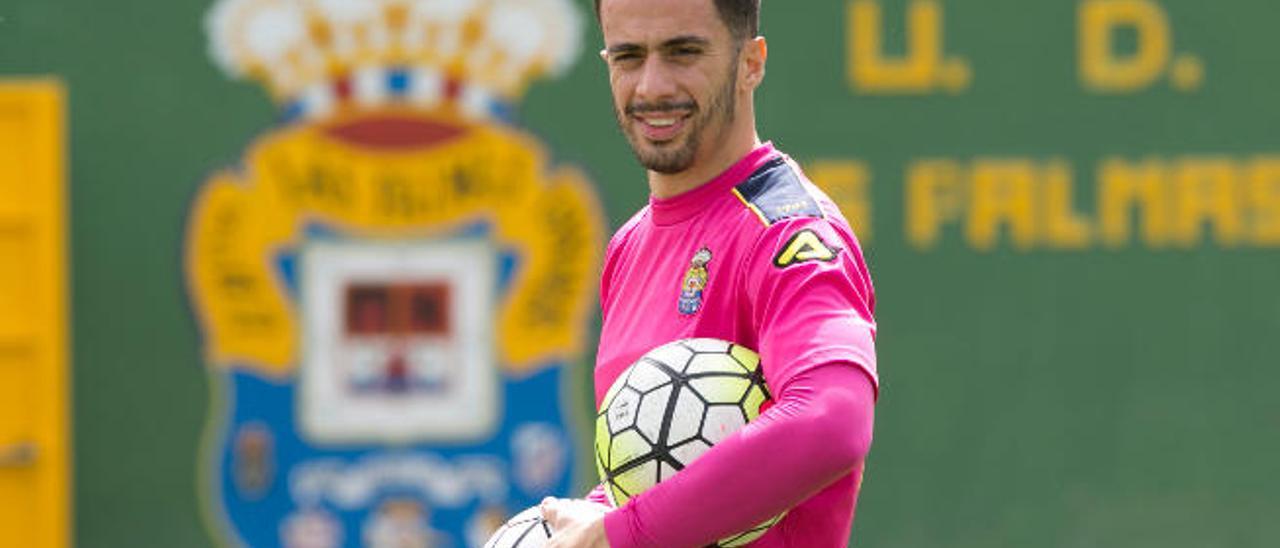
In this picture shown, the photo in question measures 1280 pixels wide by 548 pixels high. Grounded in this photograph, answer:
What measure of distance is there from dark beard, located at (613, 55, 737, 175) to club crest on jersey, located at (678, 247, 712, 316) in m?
0.13

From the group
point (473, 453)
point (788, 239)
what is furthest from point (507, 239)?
point (788, 239)

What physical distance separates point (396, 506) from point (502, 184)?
101 cm

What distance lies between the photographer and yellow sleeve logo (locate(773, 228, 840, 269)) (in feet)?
8.73

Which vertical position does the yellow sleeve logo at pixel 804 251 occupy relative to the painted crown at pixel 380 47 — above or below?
below

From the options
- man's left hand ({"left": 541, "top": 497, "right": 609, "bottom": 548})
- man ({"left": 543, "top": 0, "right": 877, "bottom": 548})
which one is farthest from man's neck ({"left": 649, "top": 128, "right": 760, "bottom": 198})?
man's left hand ({"left": 541, "top": 497, "right": 609, "bottom": 548})

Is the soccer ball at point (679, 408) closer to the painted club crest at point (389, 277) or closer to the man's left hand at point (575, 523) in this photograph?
the man's left hand at point (575, 523)

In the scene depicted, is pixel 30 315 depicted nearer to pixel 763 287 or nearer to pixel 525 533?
pixel 525 533

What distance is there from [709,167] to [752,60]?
0.50ft

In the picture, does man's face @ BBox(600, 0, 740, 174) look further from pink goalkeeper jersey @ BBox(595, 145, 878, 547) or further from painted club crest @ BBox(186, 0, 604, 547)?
painted club crest @ BBox(186, 0, 604, 547)

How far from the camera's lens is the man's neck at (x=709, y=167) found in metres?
2.89

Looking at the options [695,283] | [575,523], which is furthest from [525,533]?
[695,283]

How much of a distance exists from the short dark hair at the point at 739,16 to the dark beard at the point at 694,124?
0.04 metres

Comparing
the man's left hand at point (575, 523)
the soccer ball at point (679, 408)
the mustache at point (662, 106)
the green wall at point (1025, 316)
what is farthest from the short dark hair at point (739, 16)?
the green wall at point (1025, 316)

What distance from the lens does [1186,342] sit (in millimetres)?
6820
